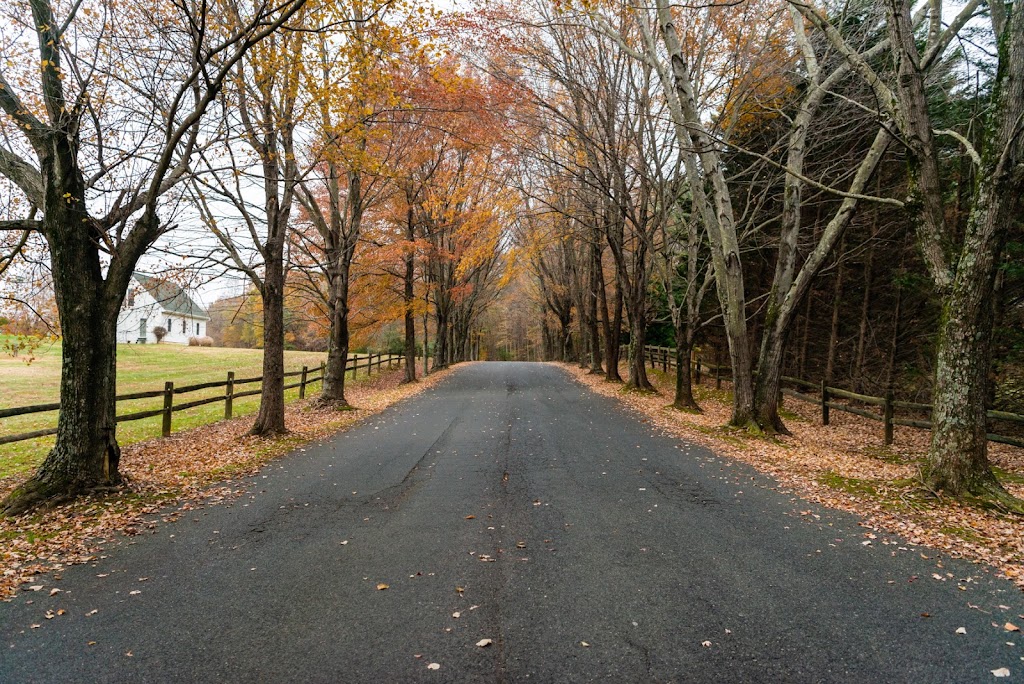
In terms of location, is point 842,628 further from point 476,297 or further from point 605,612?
point 476,297

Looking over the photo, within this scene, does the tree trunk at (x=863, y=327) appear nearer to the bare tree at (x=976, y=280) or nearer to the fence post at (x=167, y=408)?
the bare tree at (x=976, y=280)

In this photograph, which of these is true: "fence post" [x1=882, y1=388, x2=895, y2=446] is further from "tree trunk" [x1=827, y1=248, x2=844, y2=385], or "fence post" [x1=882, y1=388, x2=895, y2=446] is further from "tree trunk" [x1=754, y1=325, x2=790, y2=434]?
"tree trunk" [x1=827, y1=248, x2=844, y2=385]

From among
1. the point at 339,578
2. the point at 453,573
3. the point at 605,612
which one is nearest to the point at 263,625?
the point at 339,578

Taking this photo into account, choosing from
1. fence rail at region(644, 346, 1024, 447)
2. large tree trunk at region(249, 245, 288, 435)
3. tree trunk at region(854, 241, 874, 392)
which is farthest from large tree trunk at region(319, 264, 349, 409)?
tree trunk at region(854, 241, 874, 392)

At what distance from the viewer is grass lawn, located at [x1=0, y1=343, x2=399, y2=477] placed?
11.2 metres

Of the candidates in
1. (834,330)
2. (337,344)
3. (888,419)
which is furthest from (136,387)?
(834,330)

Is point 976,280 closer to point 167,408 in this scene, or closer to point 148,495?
point 148,495

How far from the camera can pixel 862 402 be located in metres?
16.1

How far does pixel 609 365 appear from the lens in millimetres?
23062

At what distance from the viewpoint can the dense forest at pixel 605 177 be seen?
20.2 ft

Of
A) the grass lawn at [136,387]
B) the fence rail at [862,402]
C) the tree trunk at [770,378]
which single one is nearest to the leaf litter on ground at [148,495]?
the grass lawn at [136,387]

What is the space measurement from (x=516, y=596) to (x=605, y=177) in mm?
15631

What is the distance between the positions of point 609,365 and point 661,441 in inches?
513

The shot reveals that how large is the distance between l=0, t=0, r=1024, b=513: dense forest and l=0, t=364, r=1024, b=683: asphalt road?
241 cm
